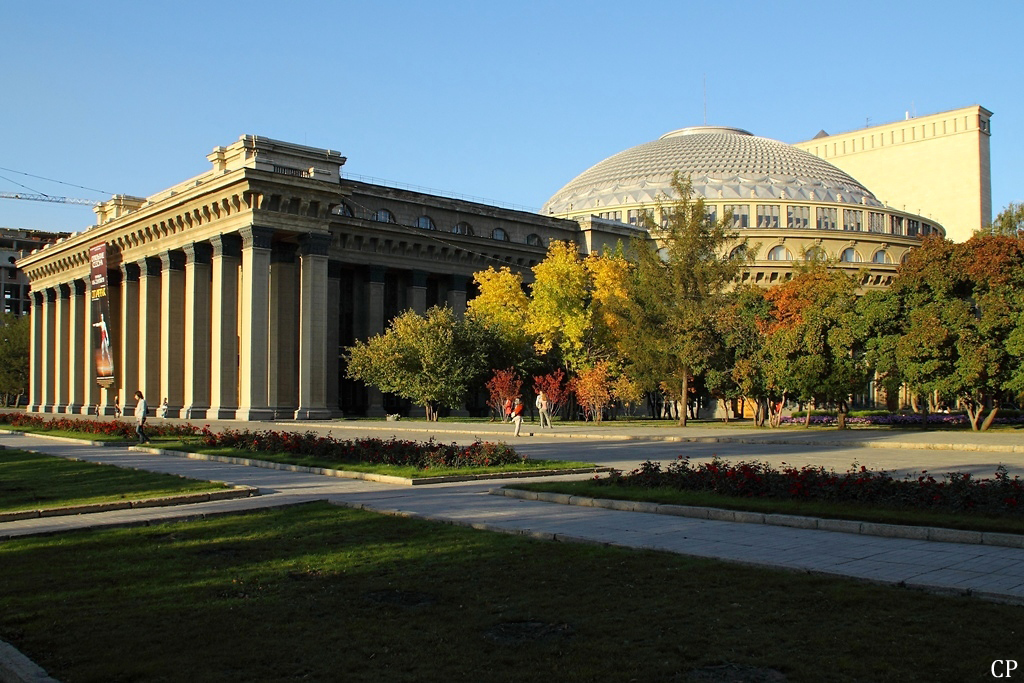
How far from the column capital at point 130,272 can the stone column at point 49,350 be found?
18262 mm

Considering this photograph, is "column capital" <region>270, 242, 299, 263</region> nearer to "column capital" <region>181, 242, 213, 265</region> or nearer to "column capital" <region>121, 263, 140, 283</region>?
"column capital" <region>181, 242, 213, 265</region>

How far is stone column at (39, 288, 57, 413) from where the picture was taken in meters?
79.7

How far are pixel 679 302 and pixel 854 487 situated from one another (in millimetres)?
34967

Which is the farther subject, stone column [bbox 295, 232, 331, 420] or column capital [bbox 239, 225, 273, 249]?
stone column [bbox 295, 232, 331, 420]

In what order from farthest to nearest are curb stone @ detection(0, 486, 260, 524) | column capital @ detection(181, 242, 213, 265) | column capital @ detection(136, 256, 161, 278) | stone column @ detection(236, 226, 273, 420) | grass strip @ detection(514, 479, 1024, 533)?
column capital @ detection(136, 256, 161, 278)
column capital @ detection(181, 242, 213, 265)
stone column @ detection(236, 226, 273, 420)
curb stone @ detection(0, 486, 260, 524)
grass strip @ detection(514, 479, 1024, 533)

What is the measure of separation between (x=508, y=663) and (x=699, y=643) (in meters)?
1.46

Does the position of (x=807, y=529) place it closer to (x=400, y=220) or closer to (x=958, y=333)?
(x=958, y=333)

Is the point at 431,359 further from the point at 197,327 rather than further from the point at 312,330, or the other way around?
the point at 197,327

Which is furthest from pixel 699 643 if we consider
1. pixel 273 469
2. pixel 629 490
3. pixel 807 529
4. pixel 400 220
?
pixel 400 220

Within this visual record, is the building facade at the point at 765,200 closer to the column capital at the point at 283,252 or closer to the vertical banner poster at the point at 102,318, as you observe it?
the column capital at the point at 283,252

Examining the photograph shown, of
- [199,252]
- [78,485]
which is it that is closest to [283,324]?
[199,252]

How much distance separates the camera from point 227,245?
5338 cm
